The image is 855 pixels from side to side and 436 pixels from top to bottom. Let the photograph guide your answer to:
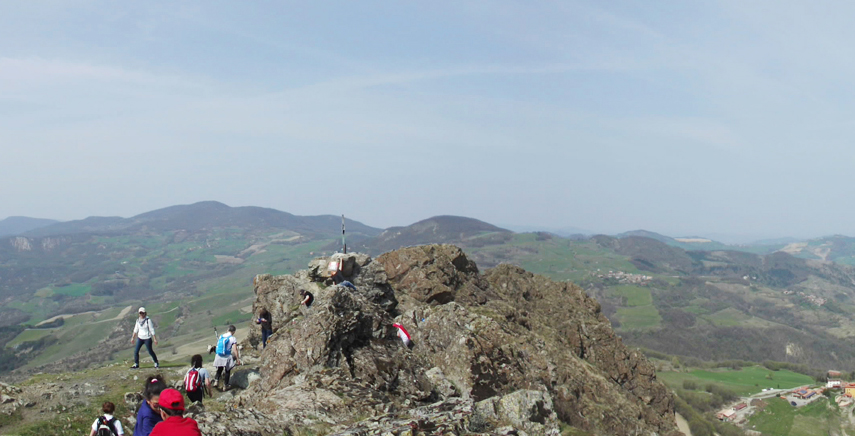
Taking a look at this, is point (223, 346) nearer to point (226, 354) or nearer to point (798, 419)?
point (226, 354)

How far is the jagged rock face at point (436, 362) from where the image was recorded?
15.6 meters

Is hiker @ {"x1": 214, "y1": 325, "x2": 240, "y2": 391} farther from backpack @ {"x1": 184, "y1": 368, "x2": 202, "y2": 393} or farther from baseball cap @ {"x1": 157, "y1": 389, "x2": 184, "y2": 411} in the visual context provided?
baseball cap @ {"x1": 157, "y1": 389, "x2": 184, "y2": 411}

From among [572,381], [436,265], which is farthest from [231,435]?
[436,265]

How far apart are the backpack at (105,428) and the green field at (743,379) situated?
552 ft

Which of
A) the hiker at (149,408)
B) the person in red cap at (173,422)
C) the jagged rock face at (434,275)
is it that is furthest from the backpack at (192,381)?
the jagged rock face at (434,275)

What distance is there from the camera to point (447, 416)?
13.5 m

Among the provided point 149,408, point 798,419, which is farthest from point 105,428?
point 798,419

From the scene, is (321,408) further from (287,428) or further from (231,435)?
(231,435)

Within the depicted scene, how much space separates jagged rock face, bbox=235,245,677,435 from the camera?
51.0ft

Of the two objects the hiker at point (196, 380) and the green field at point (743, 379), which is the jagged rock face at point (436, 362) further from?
the green field at point (743, 379)

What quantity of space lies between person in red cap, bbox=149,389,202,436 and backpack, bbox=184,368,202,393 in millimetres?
8017

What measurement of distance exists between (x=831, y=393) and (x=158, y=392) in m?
200

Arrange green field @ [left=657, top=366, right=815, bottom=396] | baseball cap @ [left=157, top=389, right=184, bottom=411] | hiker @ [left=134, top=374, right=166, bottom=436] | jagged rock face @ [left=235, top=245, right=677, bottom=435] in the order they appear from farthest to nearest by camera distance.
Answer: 1. green field @ [left=657, top=366, right=815, bottom=396]
2. jagged rock face @ [left=235, top=245, right=677, bottom=435]
3. hiker @ [left=134, top=374, right=166, bottom=436]
4. baseball cap @ [left=157, top=389, right=184, bottom=411]

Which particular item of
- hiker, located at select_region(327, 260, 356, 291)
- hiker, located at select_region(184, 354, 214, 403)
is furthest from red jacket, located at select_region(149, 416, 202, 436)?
hiker, located at select_region(327, 260, 356, 291)
